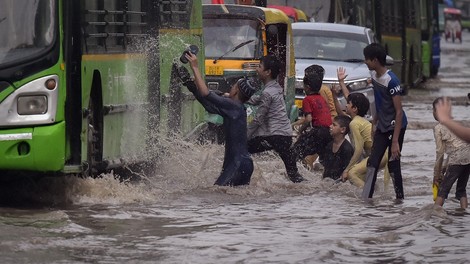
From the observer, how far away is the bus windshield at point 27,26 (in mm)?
11812

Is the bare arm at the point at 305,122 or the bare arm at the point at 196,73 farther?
the bare arm at the point at 305,122

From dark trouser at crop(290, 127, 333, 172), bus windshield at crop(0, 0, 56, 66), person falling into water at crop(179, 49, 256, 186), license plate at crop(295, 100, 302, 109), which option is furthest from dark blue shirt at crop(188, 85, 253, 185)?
license plate at crop(295, 100, 302, 109)

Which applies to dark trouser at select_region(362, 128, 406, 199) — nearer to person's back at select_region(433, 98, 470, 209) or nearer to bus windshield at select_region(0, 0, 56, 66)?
person's back at select_region(433, 98, 470, 209)

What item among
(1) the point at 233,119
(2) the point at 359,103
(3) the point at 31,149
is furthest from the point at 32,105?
(2) the point at 359,103

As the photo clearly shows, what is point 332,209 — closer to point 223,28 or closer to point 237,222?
point 237,222

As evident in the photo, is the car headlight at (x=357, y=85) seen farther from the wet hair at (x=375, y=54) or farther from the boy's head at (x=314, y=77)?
the wet hair at (x=375, y=54)

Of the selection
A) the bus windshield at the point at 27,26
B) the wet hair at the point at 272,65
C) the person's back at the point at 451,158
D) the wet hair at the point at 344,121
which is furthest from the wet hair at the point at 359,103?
the bus windshield at the point at 27,26


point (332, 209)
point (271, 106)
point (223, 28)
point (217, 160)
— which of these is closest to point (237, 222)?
point (332, 209)

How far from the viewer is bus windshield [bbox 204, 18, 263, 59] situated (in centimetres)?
1877

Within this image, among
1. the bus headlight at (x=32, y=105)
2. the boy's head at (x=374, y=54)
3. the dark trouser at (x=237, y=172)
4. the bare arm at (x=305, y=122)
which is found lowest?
the dark trouser at (x=237, y=172)

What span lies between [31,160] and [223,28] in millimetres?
7726

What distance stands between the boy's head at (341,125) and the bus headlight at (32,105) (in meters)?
4.01

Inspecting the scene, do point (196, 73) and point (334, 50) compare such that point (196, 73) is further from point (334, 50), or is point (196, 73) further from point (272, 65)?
point (334, 50)

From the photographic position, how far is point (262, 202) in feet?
43.2
